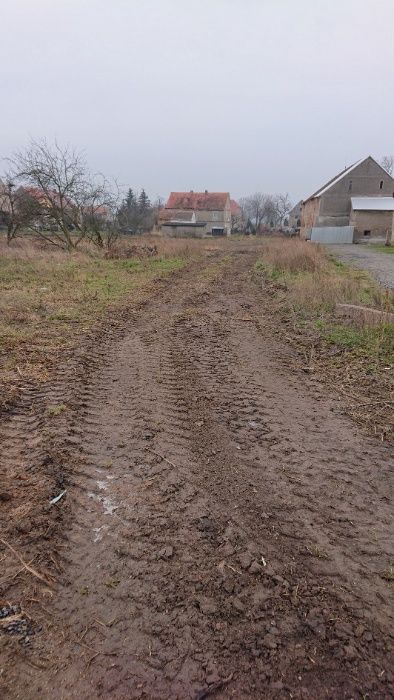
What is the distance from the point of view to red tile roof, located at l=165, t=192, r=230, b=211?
3022 inches

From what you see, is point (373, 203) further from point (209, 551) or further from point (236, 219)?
point (236, 219)

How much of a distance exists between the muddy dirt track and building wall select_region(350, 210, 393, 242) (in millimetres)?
44530

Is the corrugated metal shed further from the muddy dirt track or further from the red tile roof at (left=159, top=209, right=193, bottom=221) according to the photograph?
the muddy dirt track

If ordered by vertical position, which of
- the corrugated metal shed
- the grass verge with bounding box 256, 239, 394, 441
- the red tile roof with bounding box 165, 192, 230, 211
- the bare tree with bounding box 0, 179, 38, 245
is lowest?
the grass verge with bounding box 256, 239, 394, 441

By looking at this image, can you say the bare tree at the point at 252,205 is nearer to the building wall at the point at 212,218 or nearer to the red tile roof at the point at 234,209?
the red tile roof at the point at 234,209

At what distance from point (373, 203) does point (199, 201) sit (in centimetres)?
3905

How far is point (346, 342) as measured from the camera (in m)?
7.05

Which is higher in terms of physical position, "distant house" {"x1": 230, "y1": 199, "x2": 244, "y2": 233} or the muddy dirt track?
"distant house" {"x1": 230, "y1": 199, "x2": 244, "y2": 233}

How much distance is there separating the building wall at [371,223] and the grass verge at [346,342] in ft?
120

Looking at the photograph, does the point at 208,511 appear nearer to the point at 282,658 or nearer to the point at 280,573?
the point at 280,573

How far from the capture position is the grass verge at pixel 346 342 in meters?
4.95

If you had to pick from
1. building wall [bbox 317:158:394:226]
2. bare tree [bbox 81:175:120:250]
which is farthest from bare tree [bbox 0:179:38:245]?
building wall [bbox 317:158:394:226]

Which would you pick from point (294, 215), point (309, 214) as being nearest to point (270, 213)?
point (294, 215)

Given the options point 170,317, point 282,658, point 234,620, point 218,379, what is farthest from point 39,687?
point 170,317
